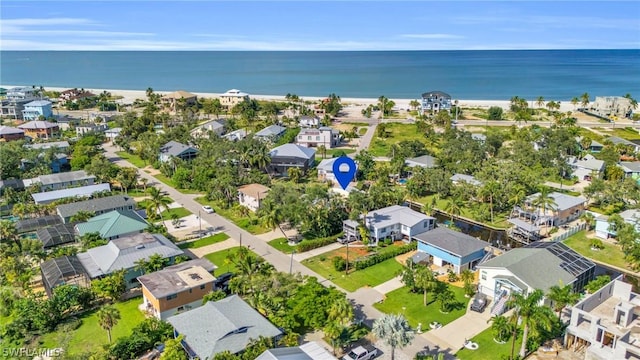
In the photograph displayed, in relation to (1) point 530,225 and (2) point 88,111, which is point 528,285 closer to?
(1) point 530,225

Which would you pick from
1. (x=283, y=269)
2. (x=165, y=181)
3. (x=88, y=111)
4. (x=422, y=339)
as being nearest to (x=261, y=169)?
(x=165, y=181)

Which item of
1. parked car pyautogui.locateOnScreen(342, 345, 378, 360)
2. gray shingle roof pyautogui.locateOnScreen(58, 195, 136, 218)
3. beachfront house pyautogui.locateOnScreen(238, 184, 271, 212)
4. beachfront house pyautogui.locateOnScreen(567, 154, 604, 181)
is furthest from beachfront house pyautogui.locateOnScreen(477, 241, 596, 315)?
gray shingle roof pyautogui.locateOnScreen(58, 195, 136, 218)

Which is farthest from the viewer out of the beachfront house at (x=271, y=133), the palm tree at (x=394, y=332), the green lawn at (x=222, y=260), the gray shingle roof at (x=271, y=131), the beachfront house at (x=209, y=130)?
the beachfront house at (x=209, y=130)

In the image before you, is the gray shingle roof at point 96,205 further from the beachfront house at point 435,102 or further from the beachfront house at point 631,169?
the beachfront house at point 435,102

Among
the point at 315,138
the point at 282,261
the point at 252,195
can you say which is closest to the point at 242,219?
the point at 252,195

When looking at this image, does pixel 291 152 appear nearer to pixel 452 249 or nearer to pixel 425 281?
pixel 452 249

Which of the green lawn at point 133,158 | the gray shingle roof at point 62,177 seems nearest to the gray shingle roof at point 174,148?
the green lawn at point 133,158
